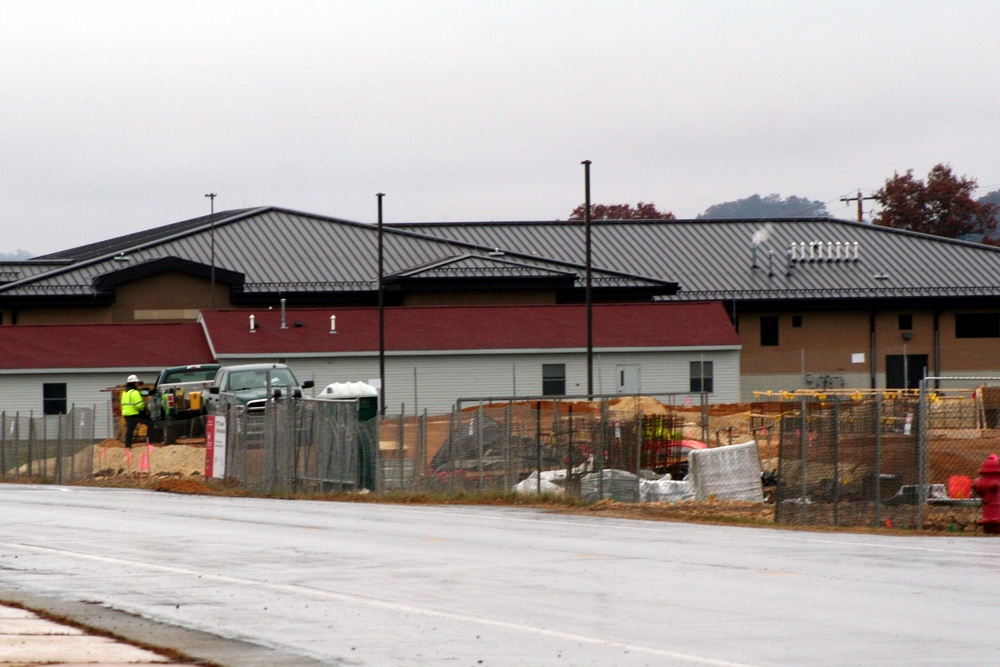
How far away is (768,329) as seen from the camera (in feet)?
221

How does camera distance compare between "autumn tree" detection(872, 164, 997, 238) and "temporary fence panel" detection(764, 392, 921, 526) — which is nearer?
"temporary fence panel" detection(764, 392, 921, 526)

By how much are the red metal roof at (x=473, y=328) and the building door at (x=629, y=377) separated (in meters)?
0.91

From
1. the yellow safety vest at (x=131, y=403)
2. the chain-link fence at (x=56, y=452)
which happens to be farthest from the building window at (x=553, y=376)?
the yellow safety vest at (x=131, y=403)

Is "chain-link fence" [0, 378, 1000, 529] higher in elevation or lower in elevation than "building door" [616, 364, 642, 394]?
lower

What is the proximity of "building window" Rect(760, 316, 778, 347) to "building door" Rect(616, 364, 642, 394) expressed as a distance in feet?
48.4

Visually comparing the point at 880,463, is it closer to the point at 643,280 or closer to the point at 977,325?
the point at 643,280

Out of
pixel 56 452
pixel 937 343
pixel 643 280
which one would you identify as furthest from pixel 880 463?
pixel 937 343

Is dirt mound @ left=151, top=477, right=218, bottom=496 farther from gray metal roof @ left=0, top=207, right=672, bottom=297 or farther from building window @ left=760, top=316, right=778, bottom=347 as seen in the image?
building window @ left=760, top=316, right=778, bottom=347

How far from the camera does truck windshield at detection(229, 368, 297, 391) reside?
37.2m

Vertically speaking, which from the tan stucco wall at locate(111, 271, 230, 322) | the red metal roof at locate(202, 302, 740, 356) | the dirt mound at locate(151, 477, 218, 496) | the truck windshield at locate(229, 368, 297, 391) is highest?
the tan stucco wall at locate(111, 271, 230, 322)

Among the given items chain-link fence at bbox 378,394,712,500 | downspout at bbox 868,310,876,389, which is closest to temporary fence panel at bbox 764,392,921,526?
chain-link fence at bbox 378,394,712,500

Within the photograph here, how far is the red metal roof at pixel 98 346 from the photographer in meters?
52.6

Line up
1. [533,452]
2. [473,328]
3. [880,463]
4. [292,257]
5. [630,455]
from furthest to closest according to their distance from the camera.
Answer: [292,257] → [473,328] → [533,452] → [630,455] → [880,463]

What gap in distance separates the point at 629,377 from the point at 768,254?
19.1 meters
